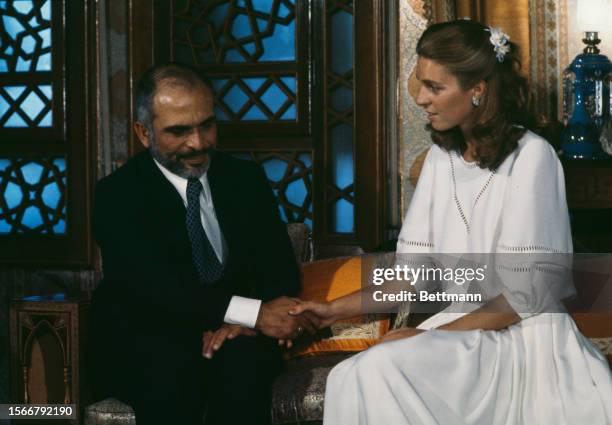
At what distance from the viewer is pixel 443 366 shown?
93.4 inches

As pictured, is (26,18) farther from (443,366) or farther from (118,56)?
(443,366)

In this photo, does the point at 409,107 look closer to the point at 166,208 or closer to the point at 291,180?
the point at 291,180

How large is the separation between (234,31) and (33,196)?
1.49m

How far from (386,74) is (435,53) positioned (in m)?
1.58

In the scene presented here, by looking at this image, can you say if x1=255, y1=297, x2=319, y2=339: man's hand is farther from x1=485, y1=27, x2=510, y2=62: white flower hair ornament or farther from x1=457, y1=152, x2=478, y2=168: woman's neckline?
x1=485, y1=27, x2=510, y2=62: white flower hair ornament

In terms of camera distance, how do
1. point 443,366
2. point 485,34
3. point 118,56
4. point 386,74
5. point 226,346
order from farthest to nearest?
point 118,56 < point 386,74 < point 226,346 < point 485,34 < point 443,366

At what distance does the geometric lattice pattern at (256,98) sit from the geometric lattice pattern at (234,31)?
109mm

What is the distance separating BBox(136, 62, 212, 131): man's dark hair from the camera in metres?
3.04

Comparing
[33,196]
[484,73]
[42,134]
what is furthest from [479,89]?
[33,196]

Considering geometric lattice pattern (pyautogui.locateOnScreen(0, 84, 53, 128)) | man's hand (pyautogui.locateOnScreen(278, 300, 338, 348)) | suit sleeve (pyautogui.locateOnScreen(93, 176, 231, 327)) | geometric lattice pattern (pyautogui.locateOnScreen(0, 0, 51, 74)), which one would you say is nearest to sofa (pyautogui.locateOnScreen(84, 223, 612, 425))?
man's hand (pyautogui.locateOnScreen(278, 300, 338, 348))

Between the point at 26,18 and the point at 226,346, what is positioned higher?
the point at 26,18

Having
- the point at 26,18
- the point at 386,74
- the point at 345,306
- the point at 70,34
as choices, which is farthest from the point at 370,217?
the point at 26,18

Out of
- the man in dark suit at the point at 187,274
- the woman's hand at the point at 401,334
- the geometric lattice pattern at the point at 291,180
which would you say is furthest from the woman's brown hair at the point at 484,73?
the geometric lattice pattern at the point at 291,180

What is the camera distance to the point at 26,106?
4.85 meters
